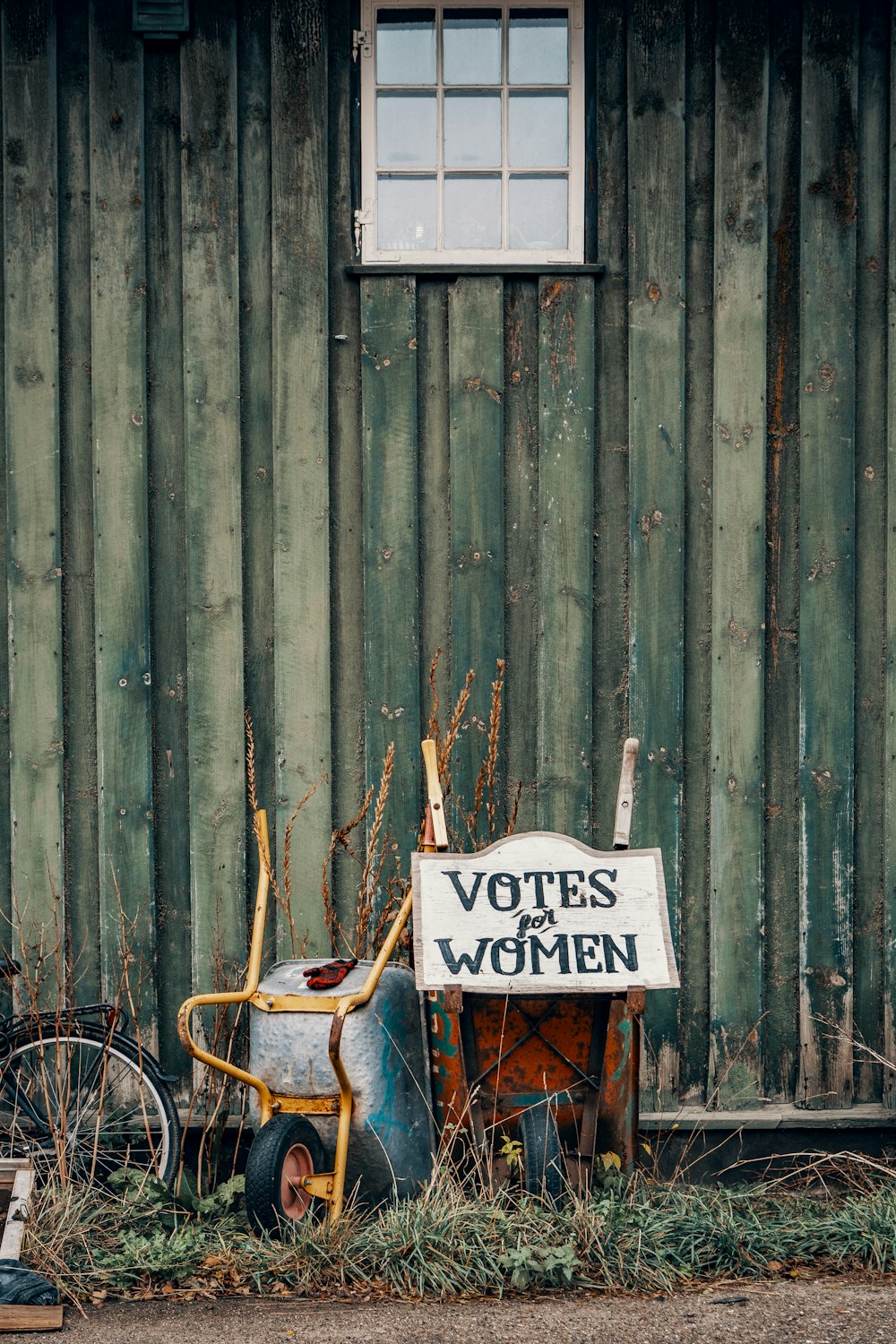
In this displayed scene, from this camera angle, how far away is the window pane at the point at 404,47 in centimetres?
424

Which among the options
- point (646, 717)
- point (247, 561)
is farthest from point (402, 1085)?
point (247, 561)

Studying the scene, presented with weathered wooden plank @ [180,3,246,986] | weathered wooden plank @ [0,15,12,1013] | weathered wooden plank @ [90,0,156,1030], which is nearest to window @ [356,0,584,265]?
weathered wooden plank @ [180,3,246,986]

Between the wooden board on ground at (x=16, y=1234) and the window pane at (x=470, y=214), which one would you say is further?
the window pane at (x=470, y=214)

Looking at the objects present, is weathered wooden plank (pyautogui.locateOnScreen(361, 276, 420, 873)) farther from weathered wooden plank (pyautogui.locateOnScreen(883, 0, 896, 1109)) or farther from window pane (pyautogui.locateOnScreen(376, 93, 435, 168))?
weathered wooden plank (pyautogui.locateOnScreen(883, 0, 896, 1109))

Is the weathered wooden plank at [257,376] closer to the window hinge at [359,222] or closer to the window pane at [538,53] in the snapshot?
the window hinge at [359,222]

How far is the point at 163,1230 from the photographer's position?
361cm

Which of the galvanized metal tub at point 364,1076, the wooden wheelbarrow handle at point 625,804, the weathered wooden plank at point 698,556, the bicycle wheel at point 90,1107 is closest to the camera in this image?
the galvanized metal tub at point 364,1076

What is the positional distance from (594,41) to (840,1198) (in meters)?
4.17

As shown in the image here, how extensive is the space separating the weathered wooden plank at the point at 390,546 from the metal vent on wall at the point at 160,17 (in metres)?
1.12

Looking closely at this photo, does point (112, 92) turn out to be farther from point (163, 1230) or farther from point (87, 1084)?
point (163, 1230)

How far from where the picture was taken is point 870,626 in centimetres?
429

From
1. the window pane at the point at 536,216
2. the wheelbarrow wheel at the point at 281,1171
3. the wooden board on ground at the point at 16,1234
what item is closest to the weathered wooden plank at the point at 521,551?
the window pane at the point at 536,216

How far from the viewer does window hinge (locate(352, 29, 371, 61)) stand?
4.19 meters

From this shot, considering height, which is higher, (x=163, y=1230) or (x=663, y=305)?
(x=663, y=305)
